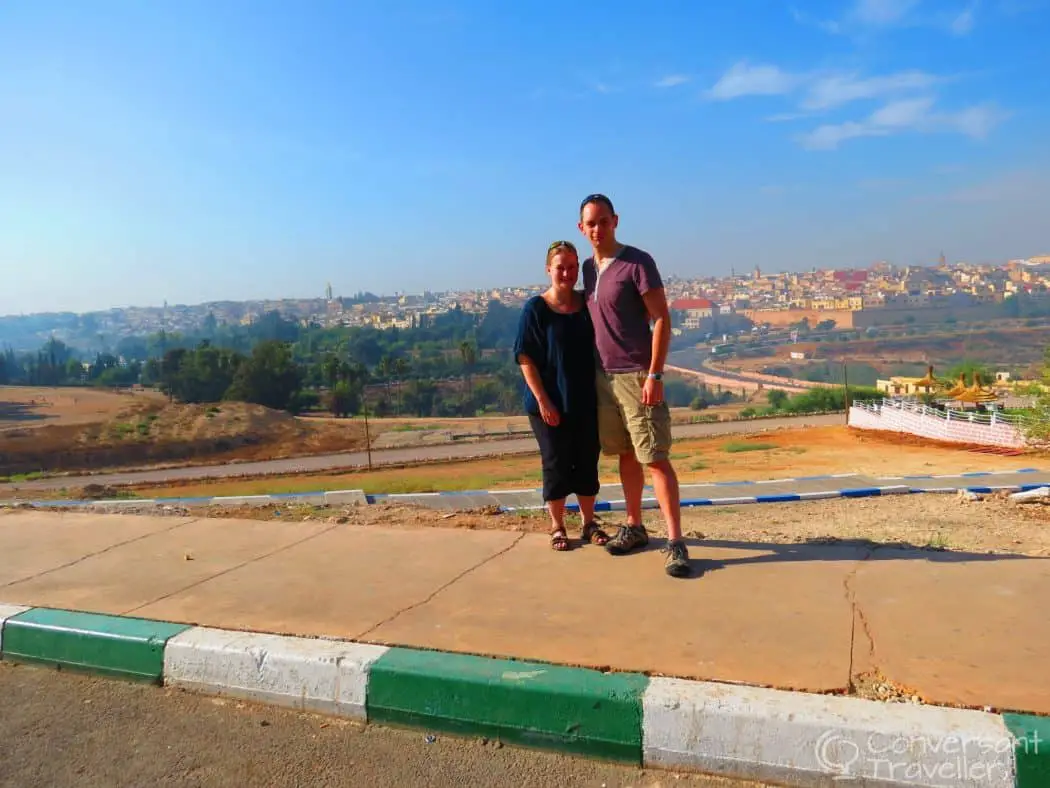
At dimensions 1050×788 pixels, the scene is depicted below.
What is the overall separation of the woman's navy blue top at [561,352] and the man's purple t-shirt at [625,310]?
0.45 ft

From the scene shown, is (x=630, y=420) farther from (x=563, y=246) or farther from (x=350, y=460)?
(x=350, y=460)

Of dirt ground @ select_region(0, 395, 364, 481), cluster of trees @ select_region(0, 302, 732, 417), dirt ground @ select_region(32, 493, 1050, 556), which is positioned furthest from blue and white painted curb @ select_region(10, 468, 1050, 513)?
cluster of trees @ select_region(0, 302, 732, 417)

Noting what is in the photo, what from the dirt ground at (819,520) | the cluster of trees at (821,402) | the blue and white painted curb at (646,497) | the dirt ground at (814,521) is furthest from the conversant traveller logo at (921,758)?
the cluster of trees at (821,402)

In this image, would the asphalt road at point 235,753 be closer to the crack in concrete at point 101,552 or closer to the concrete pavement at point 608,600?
the concrete pavement at point 608,600

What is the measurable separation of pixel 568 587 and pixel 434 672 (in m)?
0.95

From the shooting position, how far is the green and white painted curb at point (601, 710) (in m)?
1.99

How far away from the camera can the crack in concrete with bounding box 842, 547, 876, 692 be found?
243 cm

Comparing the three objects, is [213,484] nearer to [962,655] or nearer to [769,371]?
[962,655]

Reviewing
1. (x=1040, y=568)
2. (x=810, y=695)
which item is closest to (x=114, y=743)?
(x=810, y=695)

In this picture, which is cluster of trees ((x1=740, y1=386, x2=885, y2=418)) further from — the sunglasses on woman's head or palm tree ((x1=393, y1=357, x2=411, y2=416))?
the sunglasses on woman's head

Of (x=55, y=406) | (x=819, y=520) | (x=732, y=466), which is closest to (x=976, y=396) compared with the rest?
(x=732, y=466)

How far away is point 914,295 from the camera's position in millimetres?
190250

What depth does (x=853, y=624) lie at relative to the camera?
2789 millimetres

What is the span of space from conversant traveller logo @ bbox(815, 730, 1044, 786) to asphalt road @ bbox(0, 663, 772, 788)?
0.26 metres
